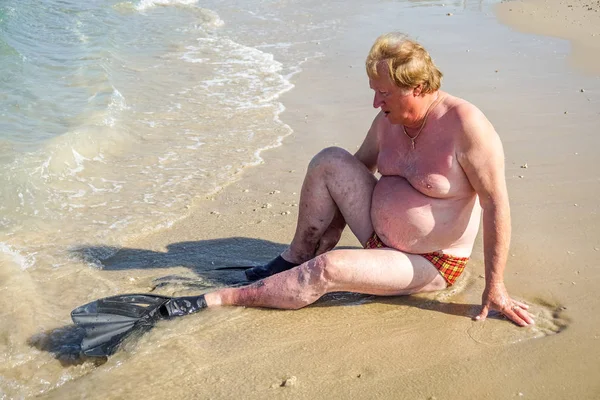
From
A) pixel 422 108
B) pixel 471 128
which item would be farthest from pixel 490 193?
pixel 422 108

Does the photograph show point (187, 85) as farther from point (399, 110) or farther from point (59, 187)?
point (399, 110)

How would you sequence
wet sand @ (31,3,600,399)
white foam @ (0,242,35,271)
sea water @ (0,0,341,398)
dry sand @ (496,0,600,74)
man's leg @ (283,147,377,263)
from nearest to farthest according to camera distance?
wet sand @ (31,3,600,399) < man's leg @ (283,147,377,263) < white foam @ (0,242,35,271) < sea water @ (0,0,341,398) < dry sand @ (496,0,600,74)

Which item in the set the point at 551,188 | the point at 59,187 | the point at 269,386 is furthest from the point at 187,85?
the point at 269,386

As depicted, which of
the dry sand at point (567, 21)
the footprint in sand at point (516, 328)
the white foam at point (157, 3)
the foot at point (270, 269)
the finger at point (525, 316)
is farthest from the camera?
the white foam at point (157, 3)

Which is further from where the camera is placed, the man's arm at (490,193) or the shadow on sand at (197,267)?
the shadow on sand at (197,267)

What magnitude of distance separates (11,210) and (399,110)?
3.13 meters

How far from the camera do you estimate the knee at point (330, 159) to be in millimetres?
3760

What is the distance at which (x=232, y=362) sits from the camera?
3113mm

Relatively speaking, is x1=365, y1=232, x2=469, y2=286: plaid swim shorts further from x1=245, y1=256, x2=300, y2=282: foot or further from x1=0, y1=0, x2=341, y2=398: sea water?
x1=0, y1=0, x2=341, y2=398: sea water

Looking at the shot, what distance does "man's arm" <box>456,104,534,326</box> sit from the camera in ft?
10.7

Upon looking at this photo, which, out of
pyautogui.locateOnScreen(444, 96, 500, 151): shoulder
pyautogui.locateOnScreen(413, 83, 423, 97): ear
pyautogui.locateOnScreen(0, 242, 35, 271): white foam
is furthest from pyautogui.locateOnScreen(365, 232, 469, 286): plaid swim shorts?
pyautogui.locateOnScreen(0, 242, 35, 271): white foam

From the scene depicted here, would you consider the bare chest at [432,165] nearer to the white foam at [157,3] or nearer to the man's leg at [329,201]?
the man's leg at [329,201]

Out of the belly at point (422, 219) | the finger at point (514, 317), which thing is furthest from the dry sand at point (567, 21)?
the finger at point (514, 317)

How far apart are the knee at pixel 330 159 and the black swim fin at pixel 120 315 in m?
0.92
